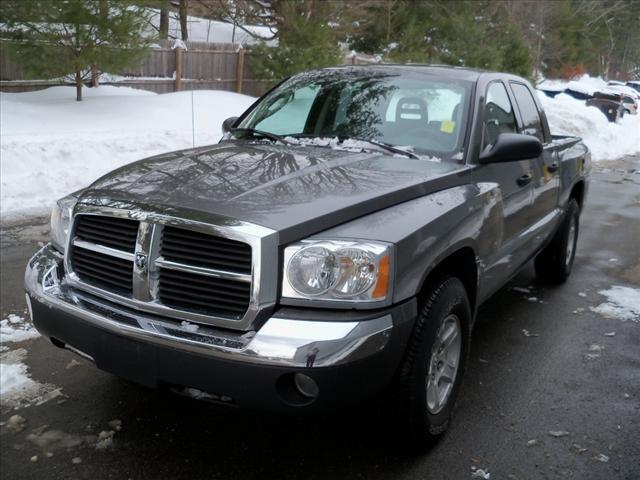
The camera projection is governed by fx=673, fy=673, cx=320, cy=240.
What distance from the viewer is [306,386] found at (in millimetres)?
2643

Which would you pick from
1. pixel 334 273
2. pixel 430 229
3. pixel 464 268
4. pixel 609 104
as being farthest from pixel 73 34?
pixel 609 104

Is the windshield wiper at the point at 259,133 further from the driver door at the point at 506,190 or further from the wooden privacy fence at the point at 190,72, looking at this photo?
the wooden privacy fence at the point at 190,72

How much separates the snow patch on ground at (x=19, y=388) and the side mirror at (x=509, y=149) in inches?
108

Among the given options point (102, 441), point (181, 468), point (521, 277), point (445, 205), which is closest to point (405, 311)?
point (445, 205)

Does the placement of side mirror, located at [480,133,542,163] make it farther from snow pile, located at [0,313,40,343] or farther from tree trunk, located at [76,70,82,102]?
tree trunk, located at [76,70,82,102]

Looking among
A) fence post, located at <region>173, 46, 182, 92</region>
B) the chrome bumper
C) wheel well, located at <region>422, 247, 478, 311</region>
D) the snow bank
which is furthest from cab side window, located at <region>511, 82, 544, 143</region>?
the snow bank

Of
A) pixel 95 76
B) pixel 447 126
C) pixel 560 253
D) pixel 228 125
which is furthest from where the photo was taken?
pixel 95 76

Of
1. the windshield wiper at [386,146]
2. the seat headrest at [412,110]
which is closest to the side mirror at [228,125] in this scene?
the windshield wiper at [386,146]

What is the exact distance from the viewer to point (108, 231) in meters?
3.02

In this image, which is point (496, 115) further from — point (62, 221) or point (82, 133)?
point (82, 133)

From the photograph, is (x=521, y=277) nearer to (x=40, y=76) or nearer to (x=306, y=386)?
(x=306, y=386)

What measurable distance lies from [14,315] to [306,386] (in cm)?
303

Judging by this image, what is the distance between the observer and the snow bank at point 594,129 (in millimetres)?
19859

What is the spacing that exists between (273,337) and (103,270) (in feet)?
3.19
